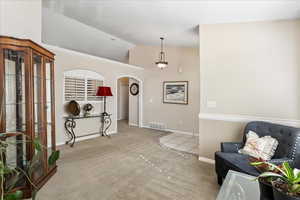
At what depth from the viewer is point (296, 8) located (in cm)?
238

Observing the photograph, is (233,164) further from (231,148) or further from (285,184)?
(285,184)

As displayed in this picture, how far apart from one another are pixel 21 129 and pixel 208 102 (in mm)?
3142

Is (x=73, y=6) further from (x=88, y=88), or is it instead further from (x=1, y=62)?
(x=88, y=88)

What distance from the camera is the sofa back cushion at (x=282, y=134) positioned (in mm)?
2135

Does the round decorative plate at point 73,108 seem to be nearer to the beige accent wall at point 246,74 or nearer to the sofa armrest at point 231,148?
the beige accent wall at point 246,74

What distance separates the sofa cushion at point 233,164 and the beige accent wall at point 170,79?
3.22m

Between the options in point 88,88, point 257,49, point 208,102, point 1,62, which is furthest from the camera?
point 88,88

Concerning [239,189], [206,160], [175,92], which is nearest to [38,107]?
[239,189]

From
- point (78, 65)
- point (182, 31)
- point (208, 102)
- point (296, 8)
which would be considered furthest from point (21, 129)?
point (296, 8)

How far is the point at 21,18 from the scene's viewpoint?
7.77 feet

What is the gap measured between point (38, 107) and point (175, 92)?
14.6 ft

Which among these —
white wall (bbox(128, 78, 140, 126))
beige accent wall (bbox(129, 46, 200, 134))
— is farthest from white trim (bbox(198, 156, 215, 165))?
white wall (bbox(128, 78, 140, 126))

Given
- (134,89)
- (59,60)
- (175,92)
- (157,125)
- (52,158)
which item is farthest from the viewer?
(134,89)

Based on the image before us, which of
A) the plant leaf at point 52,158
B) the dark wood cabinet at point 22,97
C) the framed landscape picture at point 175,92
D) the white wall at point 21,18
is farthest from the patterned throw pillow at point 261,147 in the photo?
the white wall at point 21,18
